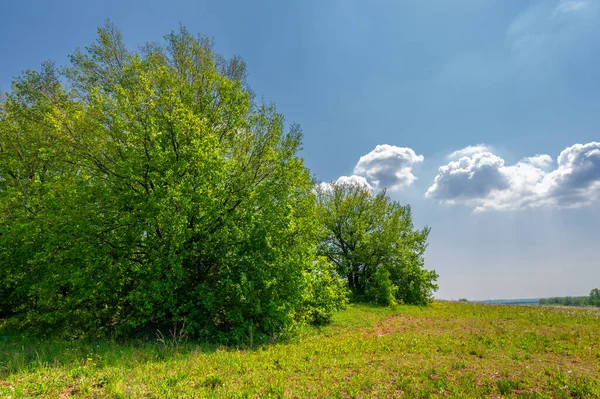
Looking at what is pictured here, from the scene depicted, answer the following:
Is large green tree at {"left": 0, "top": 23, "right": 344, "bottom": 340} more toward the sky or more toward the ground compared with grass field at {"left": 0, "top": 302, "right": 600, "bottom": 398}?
more toward the sky

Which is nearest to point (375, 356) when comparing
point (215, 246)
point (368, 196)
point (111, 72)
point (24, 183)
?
point (215, 246)

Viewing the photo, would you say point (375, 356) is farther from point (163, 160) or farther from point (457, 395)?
point (163, 160)

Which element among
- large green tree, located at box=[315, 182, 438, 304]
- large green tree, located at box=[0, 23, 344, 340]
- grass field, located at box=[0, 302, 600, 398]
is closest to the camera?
grass field, located at box=[0, 302, 600, 398]

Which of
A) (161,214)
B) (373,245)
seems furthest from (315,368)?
(373,245)

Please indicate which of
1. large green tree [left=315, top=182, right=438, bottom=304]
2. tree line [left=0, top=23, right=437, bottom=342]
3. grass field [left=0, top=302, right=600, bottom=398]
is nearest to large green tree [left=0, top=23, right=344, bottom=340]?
tree line [left=0, top=23, right=437, bottom=342]

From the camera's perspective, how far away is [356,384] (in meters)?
8.34

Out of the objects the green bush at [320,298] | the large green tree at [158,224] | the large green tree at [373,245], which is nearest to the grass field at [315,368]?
the large green tree at [158,224]

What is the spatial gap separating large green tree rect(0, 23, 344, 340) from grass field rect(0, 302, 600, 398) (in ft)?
6.33

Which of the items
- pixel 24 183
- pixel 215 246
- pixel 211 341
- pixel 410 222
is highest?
pixel 410 222

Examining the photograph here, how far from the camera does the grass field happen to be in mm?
7586

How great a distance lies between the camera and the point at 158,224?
1290 centimetres

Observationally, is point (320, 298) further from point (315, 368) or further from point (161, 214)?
point (161, 214)

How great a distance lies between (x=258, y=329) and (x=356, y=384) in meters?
6.63

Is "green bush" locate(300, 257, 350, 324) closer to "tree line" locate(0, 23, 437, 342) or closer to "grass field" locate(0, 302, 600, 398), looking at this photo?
"tree line" locate(0, 23, 437, 342)
